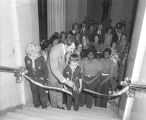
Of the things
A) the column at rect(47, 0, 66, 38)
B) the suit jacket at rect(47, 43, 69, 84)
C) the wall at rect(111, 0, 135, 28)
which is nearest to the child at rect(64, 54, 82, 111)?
the suit jacket at rect(47, 43, 69, 84)

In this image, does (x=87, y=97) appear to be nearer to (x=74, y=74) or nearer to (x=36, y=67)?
(x=74, y=74)

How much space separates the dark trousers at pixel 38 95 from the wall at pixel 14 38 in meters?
0.18

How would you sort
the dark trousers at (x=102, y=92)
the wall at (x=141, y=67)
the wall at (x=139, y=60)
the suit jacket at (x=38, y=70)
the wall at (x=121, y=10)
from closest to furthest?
the wall at (x=141, y=67) → the wall at (x=139, y=60) → the suit jacket at (x=38, y=70) → the dark trousers at (x=102, y=92) → the wall at (x=121, y=10)

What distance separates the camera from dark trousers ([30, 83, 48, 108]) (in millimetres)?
3995

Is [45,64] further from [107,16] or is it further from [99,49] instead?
[107,16]

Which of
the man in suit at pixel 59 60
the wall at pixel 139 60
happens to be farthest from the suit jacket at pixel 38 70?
the wall at pixel 139 60

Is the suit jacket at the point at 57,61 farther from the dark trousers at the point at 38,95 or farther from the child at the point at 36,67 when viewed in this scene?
the dark trousers at the point at 38,95

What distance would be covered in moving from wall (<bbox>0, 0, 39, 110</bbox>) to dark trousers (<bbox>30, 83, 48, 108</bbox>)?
18 centimetres

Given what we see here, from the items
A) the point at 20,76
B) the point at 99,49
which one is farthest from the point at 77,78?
the point at 99,49

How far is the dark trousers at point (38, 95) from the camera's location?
4.00 m

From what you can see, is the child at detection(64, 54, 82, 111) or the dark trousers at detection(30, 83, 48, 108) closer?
the child at detection(64, 54, 82, 111)

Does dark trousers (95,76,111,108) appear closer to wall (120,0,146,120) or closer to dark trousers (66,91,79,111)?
dark trousers (66,91,79,111)

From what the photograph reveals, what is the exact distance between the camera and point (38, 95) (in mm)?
4227

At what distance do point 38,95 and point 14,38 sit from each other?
145 cm
